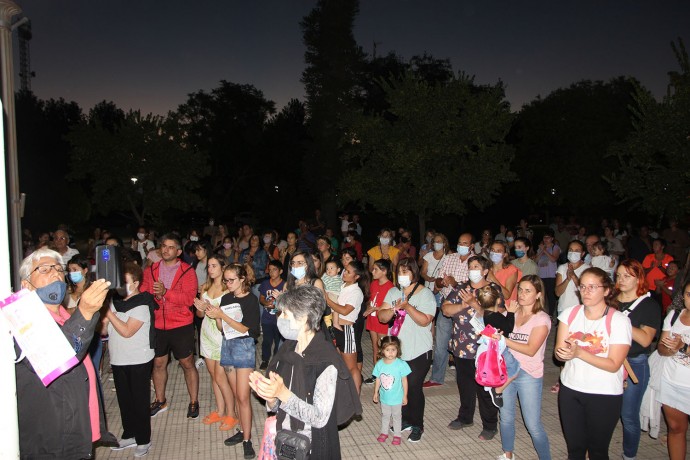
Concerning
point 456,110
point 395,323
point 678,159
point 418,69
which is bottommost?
point 395,323

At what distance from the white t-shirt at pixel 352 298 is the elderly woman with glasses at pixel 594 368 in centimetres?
260

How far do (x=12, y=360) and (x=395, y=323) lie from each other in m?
4.20

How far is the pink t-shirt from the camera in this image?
15.3 feet

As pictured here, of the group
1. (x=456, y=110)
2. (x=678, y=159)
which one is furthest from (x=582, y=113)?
(x=678, y=159)

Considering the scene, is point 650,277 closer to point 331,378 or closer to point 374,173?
point 331,378

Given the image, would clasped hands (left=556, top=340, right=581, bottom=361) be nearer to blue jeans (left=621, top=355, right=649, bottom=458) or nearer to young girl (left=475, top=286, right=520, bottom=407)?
young girl (left=475, top=286, right=520, bottom=407)

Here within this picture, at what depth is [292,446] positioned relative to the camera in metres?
3.03

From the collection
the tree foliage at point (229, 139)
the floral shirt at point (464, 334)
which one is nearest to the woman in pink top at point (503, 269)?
the floral shirt at point (464, 334)

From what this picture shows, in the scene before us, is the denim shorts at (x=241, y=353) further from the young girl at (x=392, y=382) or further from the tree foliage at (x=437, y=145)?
the tree foliage at (x=437, y=145)

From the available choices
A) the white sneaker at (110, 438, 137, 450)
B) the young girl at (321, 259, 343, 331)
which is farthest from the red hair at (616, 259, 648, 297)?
the white sneaker at (110, 438, 137, 450)

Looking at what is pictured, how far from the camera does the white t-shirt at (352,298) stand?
20.4 feet

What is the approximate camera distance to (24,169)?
36.3 meters

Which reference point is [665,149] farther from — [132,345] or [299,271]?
[132,345]

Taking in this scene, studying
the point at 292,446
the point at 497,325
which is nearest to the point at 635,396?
the point at 497,325
